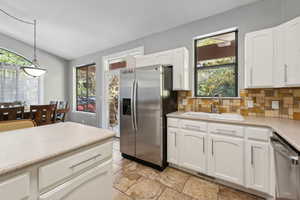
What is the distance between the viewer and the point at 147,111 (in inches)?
96.1

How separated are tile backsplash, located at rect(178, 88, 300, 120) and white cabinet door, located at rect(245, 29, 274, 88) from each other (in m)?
0.30

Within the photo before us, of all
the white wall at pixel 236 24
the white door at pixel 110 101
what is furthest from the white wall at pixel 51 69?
the white wall at pixel 236 24

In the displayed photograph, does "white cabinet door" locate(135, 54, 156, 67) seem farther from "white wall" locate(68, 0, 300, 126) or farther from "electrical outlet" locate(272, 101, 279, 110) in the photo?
"electrical outlet" locate(272, 101, 279, 110)

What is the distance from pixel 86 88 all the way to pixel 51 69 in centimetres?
160

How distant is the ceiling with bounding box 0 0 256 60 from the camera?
7.82ft

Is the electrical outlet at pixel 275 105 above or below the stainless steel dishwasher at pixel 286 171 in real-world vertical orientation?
above

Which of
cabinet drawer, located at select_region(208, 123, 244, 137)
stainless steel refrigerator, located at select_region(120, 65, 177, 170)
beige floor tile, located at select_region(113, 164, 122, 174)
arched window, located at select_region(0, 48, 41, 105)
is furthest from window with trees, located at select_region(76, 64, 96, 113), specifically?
cabinet drawer, located at select_region(208, 123, 244, 137)

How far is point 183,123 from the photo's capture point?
2.21 m

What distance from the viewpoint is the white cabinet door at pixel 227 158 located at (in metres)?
1.75

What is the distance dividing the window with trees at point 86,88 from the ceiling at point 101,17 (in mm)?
1070

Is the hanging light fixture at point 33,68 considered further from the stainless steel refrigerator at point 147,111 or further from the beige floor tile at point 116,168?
the beige floor tile at point 116,168

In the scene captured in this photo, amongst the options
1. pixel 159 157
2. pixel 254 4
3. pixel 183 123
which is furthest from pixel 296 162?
pixel 254 4

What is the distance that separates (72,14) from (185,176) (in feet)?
12.8

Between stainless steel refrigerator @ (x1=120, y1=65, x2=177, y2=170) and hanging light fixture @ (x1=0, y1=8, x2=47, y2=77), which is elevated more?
hanging light fixture @ (x1=0, y1=8, x2=47, y2=77)
